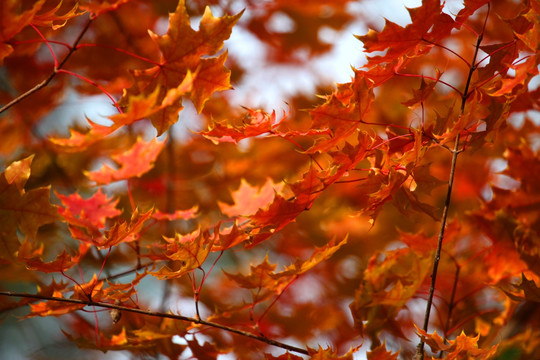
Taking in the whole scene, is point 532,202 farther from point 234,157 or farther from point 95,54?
point 95,54

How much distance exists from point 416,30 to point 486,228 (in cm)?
50

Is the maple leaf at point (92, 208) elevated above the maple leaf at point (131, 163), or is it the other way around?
the maple leaf at point (131, 163)

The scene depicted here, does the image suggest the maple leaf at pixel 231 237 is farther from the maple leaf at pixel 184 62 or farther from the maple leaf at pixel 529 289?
the maple leaf at pixel 529 289


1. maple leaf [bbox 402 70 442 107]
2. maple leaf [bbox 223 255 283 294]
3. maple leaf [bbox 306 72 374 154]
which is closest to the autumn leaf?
maple leaf [bbox 223 255 283 294]

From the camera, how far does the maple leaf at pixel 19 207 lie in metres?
0.76

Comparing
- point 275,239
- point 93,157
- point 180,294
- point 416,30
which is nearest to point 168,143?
point 93,157

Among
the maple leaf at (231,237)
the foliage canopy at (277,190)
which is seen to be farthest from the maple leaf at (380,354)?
the maple leaf at (231,237)

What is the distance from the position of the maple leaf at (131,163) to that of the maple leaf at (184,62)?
0.33 meters

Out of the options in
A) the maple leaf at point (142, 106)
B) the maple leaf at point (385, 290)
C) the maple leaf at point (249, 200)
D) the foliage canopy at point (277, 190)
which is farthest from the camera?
the maple leaf at point (249, 200)

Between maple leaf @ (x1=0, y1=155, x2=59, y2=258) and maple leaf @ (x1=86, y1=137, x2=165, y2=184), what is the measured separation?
32 cm

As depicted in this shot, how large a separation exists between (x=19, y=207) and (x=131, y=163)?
0.35 metres

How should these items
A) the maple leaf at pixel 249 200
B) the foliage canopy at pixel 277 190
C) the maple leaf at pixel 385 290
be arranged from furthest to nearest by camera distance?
the maple leaf at pixel 249 200
the maple leaf at pixel 385 290
the foliage canopy at pixel 277 190

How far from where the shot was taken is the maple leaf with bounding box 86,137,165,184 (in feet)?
3.65

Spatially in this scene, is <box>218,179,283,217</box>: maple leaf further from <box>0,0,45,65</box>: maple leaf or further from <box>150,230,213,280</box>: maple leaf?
<box>0,0,45,65</box>: maple leaf
